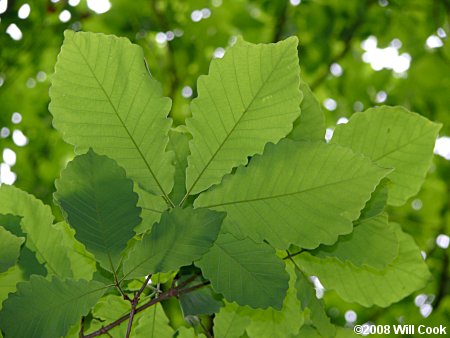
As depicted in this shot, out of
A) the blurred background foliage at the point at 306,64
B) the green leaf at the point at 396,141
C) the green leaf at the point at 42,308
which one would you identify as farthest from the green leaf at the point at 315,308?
the blurred background foliage at the point at 306,64

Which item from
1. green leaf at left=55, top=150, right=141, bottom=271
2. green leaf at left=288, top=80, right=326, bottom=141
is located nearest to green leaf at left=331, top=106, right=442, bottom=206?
green leaf at left=288, top=80, right=326, bottom=141

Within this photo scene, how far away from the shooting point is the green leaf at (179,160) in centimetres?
61

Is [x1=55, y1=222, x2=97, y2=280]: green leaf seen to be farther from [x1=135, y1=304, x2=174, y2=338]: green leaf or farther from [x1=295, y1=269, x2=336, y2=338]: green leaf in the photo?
[x1=295, y1=269, x2=336, y2=338]: green leaf

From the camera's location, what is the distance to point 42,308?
54 cm

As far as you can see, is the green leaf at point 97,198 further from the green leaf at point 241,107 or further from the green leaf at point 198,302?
the green leaf at point 198,302

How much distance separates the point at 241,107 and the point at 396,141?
8.4 inches

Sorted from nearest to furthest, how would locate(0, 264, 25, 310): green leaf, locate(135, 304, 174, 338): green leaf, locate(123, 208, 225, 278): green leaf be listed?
locate(123, 208, 225, 278): green leaf → locate(0, 264, 25, 310): green leaf → locate(135, 304, 174, 338): green leaf

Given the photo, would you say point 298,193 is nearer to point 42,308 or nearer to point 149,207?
point 149,207

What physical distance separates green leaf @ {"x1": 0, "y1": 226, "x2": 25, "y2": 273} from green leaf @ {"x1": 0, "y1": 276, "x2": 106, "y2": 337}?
0.09 ft

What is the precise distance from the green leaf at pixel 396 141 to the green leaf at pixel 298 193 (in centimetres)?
12

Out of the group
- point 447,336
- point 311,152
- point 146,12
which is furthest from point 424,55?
point 311,152

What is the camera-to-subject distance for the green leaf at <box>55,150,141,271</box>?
0.52m

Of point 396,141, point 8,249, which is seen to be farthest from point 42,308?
point 396,141

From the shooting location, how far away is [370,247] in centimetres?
65
